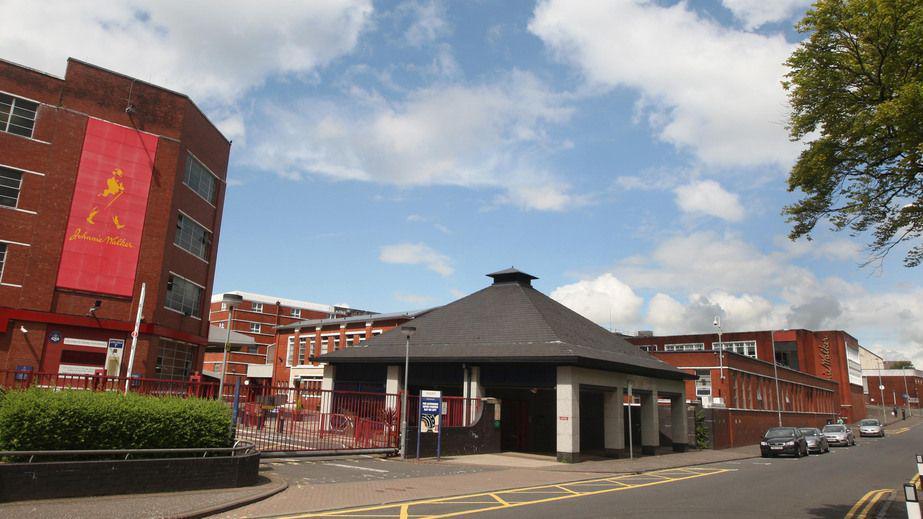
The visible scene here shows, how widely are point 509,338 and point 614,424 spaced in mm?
5875

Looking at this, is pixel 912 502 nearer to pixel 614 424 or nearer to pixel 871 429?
pixel 614 424

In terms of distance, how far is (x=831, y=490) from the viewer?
1627 centimetres

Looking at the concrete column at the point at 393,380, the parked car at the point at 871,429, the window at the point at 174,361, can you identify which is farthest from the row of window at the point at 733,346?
the window at the point at 174,361

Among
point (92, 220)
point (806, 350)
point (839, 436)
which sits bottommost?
point (839, 436)

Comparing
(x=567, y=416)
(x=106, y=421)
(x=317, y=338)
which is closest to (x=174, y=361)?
(x=567, y=416)

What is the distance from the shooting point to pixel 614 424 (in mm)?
27016

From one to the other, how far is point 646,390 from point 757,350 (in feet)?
181

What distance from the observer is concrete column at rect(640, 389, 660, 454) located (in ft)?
98.7

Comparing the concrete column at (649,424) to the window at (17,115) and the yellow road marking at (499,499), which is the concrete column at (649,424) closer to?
the yellow road marking at (499,499)

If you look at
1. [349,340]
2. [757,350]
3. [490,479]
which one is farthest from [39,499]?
[757,350]

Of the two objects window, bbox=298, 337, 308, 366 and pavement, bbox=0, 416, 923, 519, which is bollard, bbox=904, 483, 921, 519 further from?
window, bbox=298, 337, 308, 366

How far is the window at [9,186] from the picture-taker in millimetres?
26562

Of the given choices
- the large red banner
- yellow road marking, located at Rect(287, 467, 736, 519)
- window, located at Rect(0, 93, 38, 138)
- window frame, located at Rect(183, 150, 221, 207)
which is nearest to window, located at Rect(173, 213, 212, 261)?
window frame, located at Rect(183, 150, 221, 207)

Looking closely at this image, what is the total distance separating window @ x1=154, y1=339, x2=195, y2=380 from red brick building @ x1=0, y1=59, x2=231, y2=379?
0.28 feet
